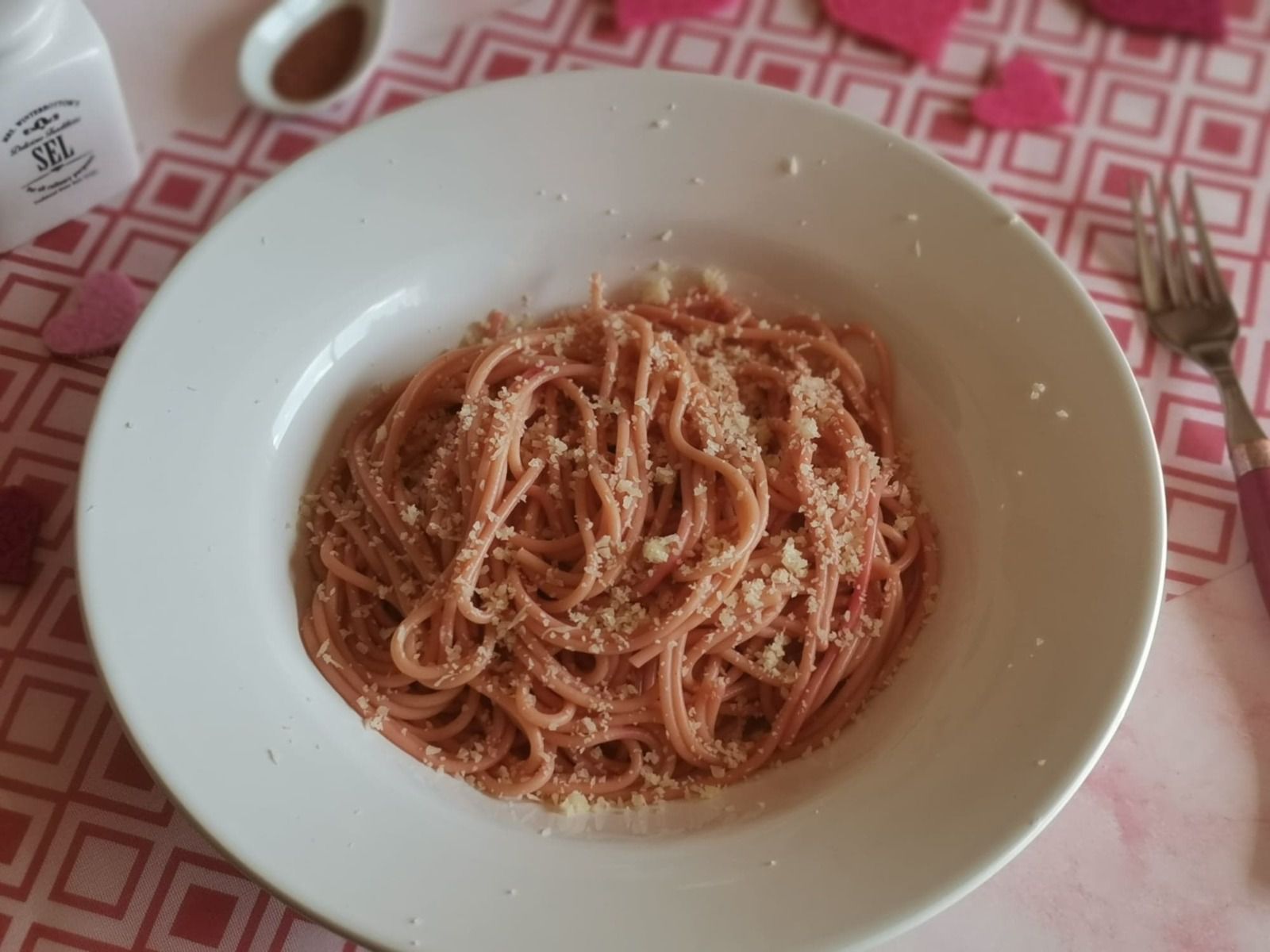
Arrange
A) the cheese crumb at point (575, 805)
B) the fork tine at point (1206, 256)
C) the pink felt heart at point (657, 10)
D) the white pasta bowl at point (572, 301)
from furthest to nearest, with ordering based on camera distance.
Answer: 1. the pink felt heart at point (657, 10)
2. the fork tine at point (1206, 256)
3. the cheese crumb at point (575, 805)
4. the white pasta bowl at point (572, 301)

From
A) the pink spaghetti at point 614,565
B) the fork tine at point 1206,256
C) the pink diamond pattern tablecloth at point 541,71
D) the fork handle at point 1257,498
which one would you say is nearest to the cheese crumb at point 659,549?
the pink spaghetti at point 614,565

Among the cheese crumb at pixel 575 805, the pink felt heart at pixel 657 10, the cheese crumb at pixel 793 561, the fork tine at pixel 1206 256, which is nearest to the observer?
the cheese crumb at pixel 575 805

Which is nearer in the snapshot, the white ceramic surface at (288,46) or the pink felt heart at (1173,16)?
the white ceramic surface at (288,46)

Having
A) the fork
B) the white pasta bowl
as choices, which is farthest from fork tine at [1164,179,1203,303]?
the white pasta bowl

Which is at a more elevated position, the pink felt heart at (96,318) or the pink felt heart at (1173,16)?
the pink felt heart at (1173,16)

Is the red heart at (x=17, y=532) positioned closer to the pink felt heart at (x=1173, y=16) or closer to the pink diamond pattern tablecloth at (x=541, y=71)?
the pink diamond pattern tablecloth at (x=541, y=71)

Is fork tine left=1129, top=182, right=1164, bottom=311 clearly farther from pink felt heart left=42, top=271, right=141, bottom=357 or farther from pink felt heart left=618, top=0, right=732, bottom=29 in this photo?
pink felt heart left=42, top=271, right=141, bottom=357

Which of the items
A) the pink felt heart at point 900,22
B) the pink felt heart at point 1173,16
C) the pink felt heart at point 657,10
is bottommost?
the pink felt heart at point 657,10

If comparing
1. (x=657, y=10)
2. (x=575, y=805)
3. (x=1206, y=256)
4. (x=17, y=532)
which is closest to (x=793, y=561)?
(x=575, y=805)
